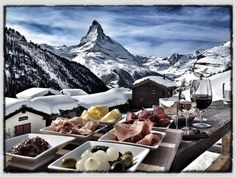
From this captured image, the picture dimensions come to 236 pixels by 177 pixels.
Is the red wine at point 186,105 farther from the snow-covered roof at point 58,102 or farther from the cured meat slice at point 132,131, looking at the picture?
the snow-covered roof at point 58,102

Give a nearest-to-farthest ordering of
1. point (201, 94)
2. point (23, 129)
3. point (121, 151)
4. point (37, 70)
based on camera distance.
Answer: point (121, 151) < point (201, 94) < point (23, 129) < point (37, 70)

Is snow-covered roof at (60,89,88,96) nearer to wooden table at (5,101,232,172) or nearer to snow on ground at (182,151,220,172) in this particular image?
wooden table at (5,101,232,172)

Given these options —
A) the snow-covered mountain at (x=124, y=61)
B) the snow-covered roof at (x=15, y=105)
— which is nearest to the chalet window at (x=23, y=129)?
the snow-covered roof at (x=15, y=105)

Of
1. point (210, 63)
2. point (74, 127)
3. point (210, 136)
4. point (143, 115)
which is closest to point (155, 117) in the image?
point (143, 115)

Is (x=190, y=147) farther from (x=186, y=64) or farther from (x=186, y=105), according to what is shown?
(x=186, y=64)

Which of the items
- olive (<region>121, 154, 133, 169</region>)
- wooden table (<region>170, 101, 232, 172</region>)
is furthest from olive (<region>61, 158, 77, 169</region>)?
wooden table (<region>170, 101, 232, 172</region>)

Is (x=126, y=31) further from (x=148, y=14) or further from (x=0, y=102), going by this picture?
(x=0, y=102)
